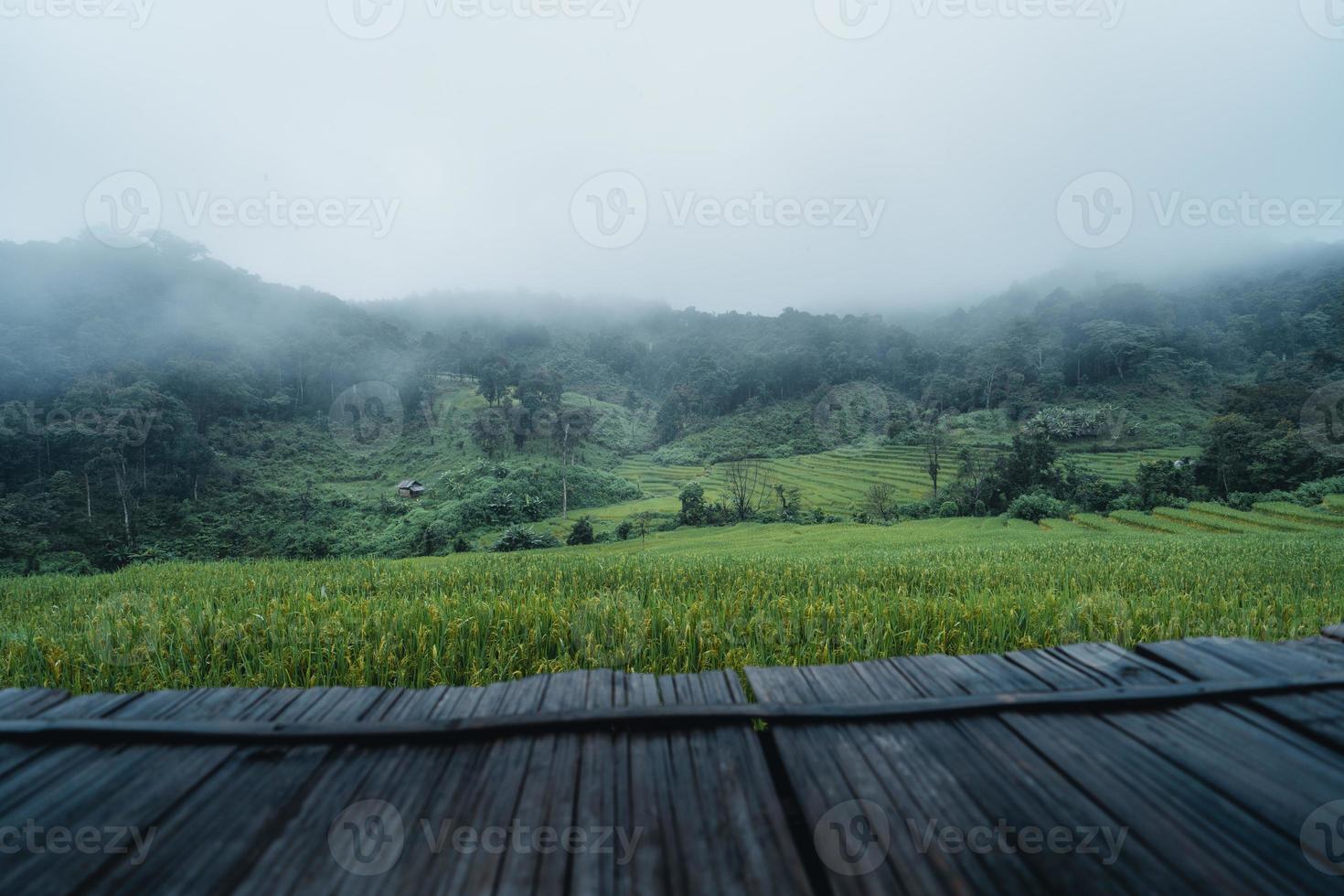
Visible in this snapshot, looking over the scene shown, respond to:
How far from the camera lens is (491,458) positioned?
5125cm

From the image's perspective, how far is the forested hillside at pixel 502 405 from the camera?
37.4 m

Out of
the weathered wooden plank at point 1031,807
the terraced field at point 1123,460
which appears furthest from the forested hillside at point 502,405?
the weathered wooden plank at point 1031,807

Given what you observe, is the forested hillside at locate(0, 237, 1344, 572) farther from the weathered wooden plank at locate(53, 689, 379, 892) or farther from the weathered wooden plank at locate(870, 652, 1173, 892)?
the weathered wooden plank at locate(870, 652, 1173, 892)

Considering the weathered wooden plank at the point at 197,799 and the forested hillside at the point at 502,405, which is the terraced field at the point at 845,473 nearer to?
the forested hillside at the point at 502,405

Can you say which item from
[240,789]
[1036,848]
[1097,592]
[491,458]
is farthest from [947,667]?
[491,458]

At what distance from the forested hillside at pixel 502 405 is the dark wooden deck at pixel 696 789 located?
29.8m

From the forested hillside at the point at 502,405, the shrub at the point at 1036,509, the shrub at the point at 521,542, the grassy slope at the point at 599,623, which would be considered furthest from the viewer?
the forested hillside at the point at 502,405

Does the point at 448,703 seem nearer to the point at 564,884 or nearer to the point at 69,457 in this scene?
the point at 564,884

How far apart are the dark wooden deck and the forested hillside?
2980 cm

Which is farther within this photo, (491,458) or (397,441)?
(397,441)

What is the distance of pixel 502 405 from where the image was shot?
55719mm

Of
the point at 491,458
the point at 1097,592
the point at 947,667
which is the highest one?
the point at 947,667

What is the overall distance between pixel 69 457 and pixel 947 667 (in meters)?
67.6

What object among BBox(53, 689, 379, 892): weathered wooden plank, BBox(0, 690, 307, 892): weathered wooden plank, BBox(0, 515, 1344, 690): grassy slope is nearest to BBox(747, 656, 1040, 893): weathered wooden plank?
BBox(53, 689, 379, 892): weathered wooden plank
